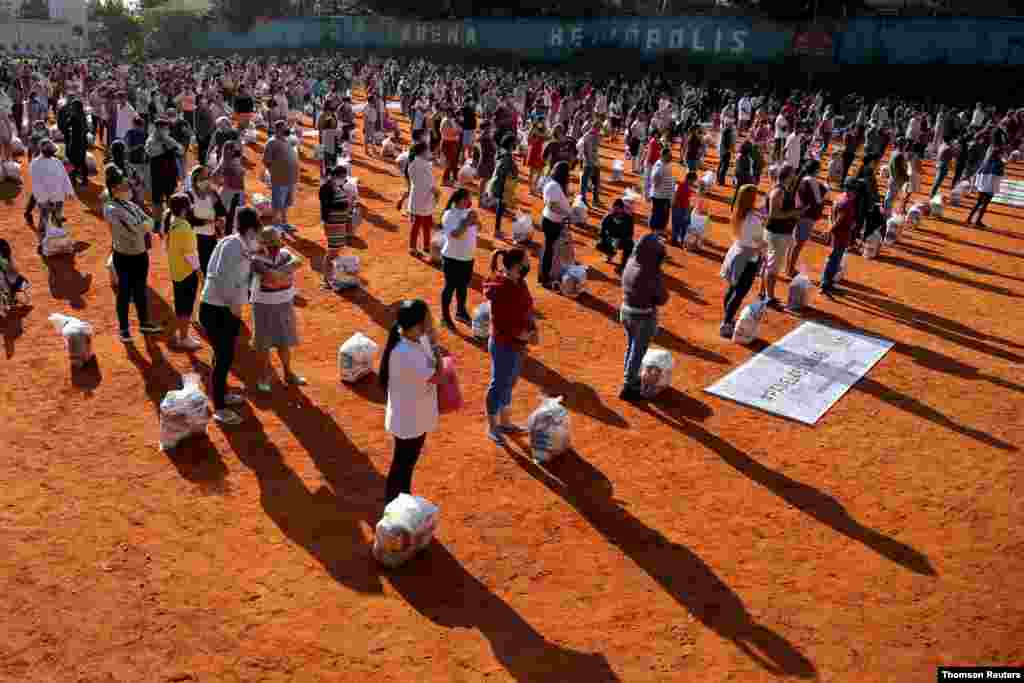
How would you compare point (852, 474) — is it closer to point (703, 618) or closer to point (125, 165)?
point (703, 618)

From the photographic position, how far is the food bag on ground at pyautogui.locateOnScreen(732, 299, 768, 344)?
33.6 ft

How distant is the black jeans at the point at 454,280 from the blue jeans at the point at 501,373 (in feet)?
8.21

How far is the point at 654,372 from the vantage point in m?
8.68

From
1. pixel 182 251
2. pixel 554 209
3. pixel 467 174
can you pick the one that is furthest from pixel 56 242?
pixel 467 174

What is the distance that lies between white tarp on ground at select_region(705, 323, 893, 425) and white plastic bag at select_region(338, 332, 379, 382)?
3705 millimetres

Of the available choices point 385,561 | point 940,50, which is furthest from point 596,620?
point 940,50

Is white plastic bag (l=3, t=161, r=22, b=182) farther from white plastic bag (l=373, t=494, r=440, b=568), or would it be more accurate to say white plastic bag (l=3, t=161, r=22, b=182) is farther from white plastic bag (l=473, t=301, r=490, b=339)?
white plastic bag (l=373, t=494, r=440, b=568)

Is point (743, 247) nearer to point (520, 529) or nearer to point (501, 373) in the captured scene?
point (501, 373)

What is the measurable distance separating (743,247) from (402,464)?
5.54 m

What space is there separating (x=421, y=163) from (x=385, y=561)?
274 inches

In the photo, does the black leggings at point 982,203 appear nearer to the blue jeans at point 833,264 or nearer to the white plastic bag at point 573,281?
the blue jeans at point 833,264

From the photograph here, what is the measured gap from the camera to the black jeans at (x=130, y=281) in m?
8.81

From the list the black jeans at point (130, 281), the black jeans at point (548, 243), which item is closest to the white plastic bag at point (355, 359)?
the black jeans at point (130, 281)

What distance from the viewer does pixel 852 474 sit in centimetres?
746
